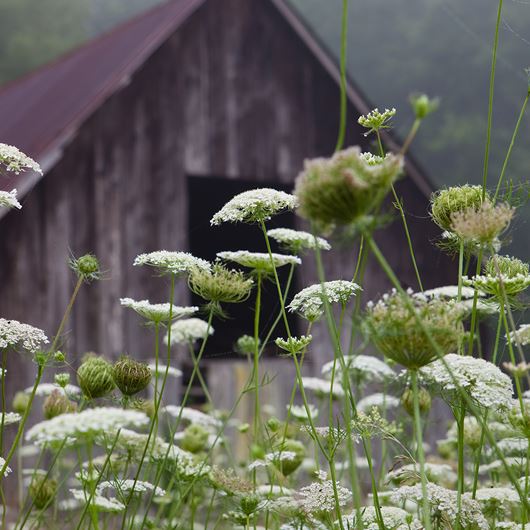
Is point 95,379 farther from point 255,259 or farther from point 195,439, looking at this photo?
point 195,439

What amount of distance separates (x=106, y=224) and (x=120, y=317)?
121cm

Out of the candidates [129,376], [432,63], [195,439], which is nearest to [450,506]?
[129,376]

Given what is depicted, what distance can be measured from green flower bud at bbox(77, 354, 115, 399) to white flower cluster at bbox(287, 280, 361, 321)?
0.62 meters

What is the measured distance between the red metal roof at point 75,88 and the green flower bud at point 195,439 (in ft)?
19.8

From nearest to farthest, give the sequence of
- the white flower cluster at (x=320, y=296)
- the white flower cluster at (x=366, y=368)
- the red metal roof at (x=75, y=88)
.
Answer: the white flower cluster at (x=320, y=296) < the white flower cluster at (x=366, y=368) < the red metal roof at (x=75, y=88)

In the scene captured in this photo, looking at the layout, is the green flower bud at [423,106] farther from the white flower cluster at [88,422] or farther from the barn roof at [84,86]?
the barn roof at [84,86]

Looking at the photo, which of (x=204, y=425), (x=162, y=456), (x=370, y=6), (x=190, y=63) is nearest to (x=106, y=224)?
(x=190, y=63)

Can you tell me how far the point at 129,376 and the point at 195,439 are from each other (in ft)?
6.71

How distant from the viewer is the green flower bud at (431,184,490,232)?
8.97ft

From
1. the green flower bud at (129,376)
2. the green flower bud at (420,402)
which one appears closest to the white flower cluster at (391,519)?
the green flower bud at (129,376)

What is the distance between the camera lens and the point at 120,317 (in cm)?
1242

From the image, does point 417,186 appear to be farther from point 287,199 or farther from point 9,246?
point 287,199

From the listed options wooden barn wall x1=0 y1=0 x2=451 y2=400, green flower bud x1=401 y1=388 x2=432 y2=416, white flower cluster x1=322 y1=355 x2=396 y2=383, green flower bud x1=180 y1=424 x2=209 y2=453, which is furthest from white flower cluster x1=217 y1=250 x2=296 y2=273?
wooden barn wall x1=0 y1=0 x2=451 y2=400

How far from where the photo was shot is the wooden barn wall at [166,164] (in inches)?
477
